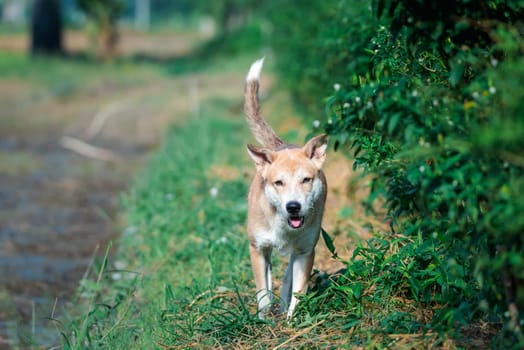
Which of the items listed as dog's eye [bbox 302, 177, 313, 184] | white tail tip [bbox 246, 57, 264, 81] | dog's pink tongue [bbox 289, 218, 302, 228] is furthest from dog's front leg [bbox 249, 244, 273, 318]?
white tail tip [bbox 246, 57, 264, 81]

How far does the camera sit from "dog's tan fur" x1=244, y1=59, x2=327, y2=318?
16.9 feet

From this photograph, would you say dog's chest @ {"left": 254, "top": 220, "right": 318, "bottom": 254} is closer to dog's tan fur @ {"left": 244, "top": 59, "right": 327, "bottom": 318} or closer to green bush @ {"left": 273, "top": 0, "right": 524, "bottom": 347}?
dog's tan fur @ {"left": 244, "top": 59, "right": 327, "bottom": 318}

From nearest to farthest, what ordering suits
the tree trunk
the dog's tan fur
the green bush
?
the green bush → the dog's tan fur → the tree trunk

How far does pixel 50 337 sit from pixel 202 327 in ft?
5.93

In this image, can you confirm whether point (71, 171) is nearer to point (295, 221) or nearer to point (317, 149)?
point (317, 149)

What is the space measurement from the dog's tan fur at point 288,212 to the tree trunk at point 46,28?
2397 cm

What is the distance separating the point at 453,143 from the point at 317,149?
1860 mm

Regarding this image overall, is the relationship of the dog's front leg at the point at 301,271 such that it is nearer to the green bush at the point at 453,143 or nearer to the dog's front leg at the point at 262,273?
the dog's front leg at the point at 262,273

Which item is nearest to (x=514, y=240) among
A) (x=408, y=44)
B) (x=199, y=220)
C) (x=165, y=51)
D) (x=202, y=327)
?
(x=408, y=44)

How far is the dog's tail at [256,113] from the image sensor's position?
6.34 m

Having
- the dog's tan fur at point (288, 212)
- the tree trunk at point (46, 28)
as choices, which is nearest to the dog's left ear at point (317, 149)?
the dog's tan fur at point (288, 212)

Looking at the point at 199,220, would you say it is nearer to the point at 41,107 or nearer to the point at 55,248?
the point at 55,248

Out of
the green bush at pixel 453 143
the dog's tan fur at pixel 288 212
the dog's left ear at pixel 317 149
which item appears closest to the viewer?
the green bush at pixel 453 143

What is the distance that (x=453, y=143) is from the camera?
3572 mm
